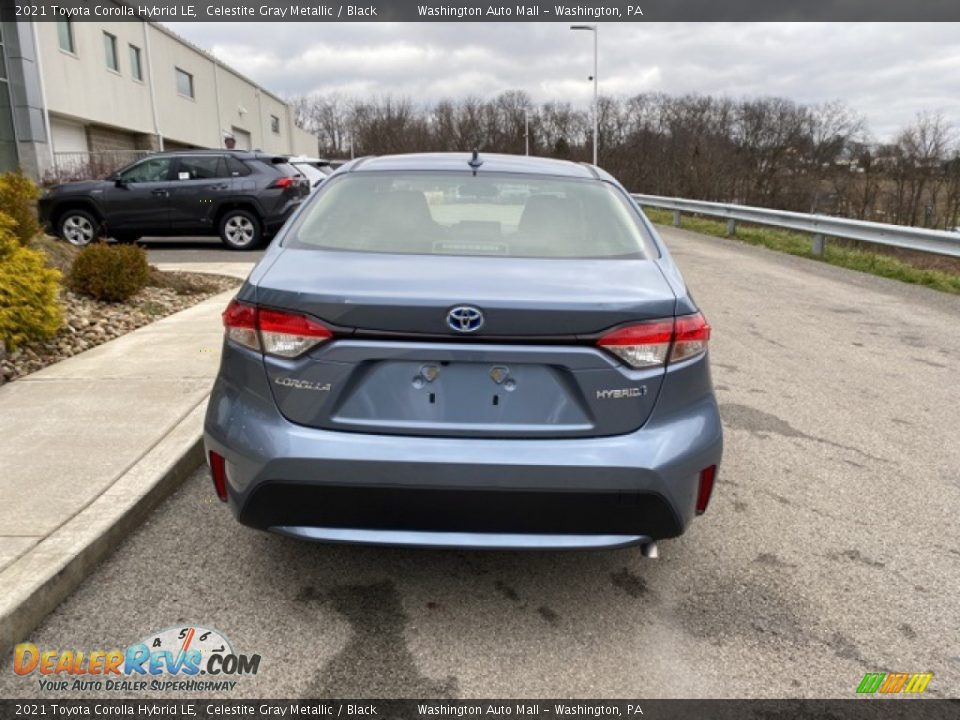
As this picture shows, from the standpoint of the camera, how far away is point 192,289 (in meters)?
9.05

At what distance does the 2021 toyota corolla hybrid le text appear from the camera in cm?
238

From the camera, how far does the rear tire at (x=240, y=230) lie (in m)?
13.0

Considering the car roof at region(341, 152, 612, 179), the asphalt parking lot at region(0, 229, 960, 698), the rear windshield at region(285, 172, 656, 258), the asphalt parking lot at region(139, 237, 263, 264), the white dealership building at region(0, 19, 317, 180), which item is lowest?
the asphalt parking lot at region(0, 229, 960, 698)

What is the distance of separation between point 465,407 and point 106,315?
238 inches

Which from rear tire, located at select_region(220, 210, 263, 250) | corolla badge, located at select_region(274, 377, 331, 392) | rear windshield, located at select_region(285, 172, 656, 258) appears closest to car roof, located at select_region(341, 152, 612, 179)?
rear windshield, located at select_region(285, 172, 656, 258)

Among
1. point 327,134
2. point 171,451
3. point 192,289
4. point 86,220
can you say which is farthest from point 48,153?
point 327,134

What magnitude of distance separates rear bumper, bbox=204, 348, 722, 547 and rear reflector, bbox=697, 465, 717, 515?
7cm

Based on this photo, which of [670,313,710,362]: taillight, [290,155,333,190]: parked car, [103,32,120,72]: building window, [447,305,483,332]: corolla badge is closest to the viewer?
[447,305,483,332]: corolla badge

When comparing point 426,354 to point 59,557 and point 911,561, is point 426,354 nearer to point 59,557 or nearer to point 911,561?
point 59,557

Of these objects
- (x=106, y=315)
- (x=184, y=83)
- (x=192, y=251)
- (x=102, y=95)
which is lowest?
(x=106, y=315)

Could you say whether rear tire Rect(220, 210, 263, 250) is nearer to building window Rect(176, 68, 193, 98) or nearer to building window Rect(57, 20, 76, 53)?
building window Rect(57, 20, 76, 53)

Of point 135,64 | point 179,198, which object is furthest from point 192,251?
point 135,64

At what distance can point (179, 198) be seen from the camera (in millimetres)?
12883

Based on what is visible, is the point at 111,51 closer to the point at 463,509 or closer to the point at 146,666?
the point at 146,666
